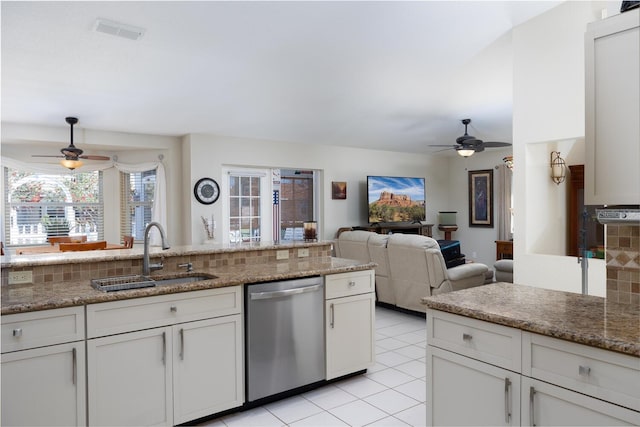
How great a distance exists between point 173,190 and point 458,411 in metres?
5.84

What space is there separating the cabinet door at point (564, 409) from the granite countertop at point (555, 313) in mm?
196

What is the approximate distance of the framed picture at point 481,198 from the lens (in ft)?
28.3

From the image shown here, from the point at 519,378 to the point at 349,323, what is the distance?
65.9 inches

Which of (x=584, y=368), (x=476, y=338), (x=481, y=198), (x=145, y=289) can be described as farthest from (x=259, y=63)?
(x=481, y=198)

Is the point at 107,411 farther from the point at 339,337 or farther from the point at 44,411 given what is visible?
the point at 339,337

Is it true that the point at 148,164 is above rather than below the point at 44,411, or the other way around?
above

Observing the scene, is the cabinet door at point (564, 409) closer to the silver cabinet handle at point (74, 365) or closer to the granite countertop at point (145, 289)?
the granite countertop at point (145, 289)

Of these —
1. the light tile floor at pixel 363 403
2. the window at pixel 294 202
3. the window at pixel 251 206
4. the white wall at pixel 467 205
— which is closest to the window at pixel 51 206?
the window at pixel 251 206

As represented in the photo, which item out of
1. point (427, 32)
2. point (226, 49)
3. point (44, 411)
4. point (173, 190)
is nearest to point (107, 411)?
point (44, 411)

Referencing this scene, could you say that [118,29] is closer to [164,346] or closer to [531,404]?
[164,346]

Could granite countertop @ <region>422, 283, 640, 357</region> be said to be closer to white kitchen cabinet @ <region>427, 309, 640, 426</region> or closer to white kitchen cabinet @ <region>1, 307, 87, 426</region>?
white kitchen cabinet @ <region>427, 309, 640, 426</region>

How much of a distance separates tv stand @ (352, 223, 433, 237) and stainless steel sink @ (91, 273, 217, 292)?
16.7ft

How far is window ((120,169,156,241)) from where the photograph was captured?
6.96m

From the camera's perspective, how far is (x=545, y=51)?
3.19m
